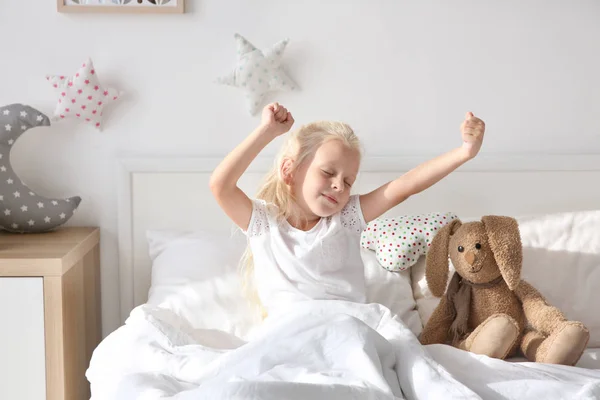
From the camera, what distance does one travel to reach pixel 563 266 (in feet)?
6.62

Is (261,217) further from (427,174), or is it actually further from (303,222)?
(427,174)

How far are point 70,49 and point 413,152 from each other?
1048 mm

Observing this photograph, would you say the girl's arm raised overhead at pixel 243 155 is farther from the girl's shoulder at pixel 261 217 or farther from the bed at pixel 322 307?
the bed at pixel 322 307

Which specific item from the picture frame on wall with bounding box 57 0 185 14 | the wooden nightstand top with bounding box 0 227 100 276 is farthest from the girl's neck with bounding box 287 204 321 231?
the picture frame on wall with bounding box 57 0 185 14

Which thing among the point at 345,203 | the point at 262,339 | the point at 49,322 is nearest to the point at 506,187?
the point at 345,203

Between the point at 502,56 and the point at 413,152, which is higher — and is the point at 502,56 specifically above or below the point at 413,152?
above

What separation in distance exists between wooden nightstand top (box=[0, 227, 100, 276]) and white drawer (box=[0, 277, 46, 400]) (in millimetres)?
28

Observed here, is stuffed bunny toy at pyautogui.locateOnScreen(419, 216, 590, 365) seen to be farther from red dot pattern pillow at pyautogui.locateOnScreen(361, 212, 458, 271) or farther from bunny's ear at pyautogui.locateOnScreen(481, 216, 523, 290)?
red dot pattern pillow at pyautogui.locateOnScreen(361, 212, 458, 271)

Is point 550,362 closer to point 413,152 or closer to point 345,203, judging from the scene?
point 345,203

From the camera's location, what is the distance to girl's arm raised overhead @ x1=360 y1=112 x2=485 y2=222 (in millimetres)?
1678

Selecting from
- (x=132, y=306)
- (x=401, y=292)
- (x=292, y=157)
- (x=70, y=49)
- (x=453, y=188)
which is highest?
(x=70, y=49)

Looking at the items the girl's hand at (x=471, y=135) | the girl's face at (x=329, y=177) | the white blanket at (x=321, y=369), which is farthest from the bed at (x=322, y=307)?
the girl's hand at (x=471, y=135)

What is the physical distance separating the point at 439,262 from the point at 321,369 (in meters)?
0.56

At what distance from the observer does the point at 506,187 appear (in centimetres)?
228
